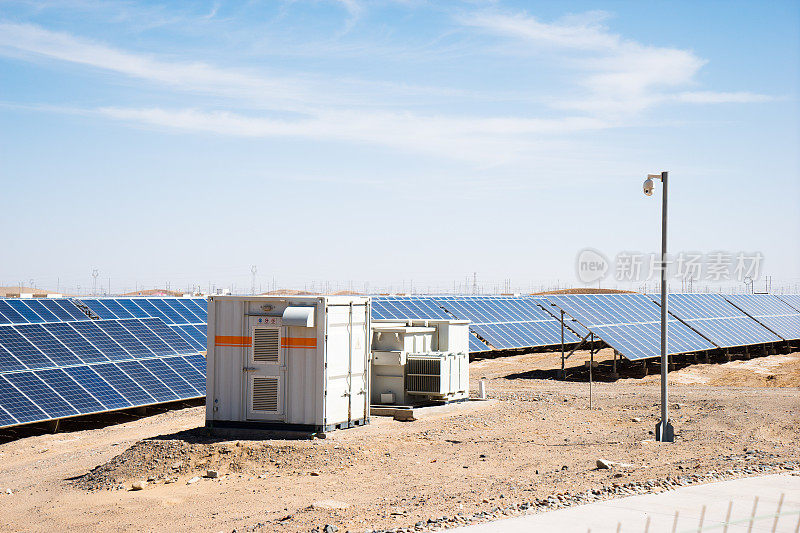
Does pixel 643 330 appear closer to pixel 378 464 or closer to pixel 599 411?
pixel 599 411

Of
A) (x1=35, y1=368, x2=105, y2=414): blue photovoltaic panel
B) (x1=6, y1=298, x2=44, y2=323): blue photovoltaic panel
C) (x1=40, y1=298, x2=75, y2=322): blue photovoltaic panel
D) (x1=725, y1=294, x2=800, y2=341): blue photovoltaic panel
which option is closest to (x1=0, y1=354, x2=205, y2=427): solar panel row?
(x1=35, y1=368, x2=105, y2=414): blue photovoltaic panel

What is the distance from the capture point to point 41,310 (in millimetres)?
24625

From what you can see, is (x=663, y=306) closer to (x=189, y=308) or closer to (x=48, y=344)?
(x=48, y=344)

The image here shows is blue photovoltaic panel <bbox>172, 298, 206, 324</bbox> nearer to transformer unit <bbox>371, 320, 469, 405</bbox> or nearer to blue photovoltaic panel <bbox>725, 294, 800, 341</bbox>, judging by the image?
transformer unit <bbox>371, 320, 469, 405</bbox>

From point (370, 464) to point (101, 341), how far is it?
1139cm

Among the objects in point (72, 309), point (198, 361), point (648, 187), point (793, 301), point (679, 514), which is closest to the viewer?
point (679, 514)

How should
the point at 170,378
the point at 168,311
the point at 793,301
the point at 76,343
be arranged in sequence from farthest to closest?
the point at 793,301 < the point at 168,311 < the point at 170,378 < the point at 76,343

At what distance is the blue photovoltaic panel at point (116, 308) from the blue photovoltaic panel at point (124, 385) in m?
8.80

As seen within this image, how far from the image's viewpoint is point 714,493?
37.4 feet

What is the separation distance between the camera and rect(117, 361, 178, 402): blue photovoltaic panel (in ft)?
68.7

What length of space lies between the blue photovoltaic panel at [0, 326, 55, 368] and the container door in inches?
257

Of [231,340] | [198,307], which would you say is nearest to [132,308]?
[198,307]

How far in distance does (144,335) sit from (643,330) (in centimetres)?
2043

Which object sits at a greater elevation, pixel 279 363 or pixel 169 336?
pixel 279 363
